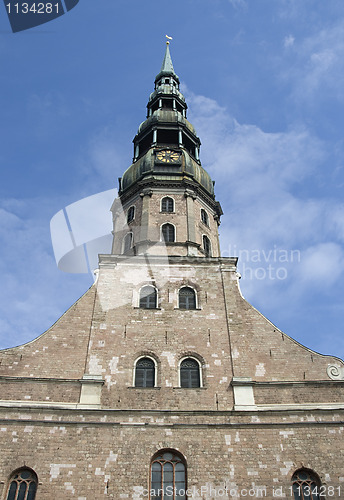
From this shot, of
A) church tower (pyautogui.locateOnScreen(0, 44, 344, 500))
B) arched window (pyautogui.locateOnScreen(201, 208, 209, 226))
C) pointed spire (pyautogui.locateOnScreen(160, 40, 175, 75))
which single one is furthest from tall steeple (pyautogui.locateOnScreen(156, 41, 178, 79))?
church tower (pyautogui.locateOnScreen(0, 44, 344, 500))

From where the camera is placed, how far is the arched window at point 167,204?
2253 cm

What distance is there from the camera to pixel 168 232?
71.1 ft

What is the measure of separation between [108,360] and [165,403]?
2466mm

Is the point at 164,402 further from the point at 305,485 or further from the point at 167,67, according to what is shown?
the point at 167,67

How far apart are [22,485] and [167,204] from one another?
13.4m

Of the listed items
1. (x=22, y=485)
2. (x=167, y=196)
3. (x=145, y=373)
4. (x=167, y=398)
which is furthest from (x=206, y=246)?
(x=22, y=485)

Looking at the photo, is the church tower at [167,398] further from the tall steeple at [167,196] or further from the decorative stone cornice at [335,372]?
the tall steeple at [167,196]

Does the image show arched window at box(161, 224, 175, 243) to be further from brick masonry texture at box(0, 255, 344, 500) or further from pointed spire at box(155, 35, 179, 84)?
pointed spire at box(155, 35, 179, 84)

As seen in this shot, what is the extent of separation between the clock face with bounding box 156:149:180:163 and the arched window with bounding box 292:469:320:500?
51.6 ft

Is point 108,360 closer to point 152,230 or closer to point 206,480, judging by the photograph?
point 206,480

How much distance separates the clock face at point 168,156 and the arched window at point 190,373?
455 inches

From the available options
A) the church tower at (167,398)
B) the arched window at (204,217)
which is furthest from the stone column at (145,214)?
the arched window at (204,217)

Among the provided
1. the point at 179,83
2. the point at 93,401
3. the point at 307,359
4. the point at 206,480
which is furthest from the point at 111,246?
the point at 179,83

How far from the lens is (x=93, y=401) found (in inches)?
603
